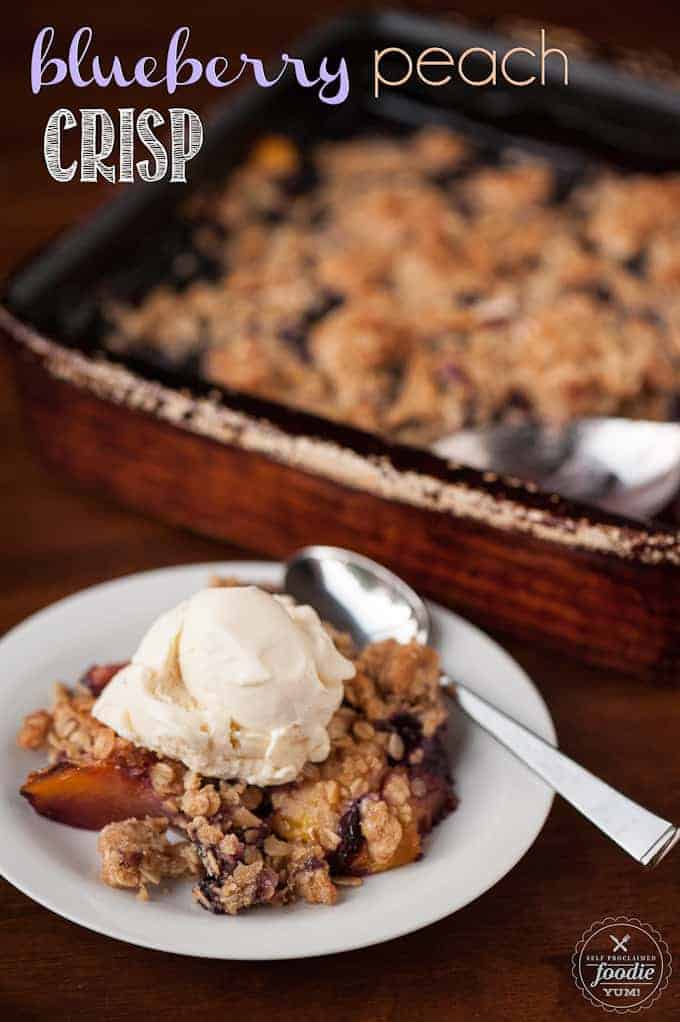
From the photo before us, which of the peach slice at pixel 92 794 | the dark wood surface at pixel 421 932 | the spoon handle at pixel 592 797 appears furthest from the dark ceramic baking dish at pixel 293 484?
the peach slice at pixel 92 794

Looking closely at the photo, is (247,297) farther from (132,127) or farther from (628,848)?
(628,848)

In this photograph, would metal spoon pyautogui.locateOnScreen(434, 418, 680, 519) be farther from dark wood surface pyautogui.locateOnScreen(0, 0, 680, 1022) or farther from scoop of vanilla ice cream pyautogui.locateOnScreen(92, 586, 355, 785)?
scoop of vanilla ice cream pyautogui.locateOnScreen(92, 586, 355, 785)

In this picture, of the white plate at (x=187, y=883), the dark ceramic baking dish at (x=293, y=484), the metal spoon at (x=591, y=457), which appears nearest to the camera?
the white plate at (x=187, y=883)

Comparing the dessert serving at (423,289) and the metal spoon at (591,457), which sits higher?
the dessert serving at (423,289)

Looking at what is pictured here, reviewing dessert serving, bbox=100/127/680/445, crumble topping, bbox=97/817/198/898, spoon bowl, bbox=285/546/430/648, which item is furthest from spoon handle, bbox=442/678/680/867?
dessert serving, bbox=100/127/680/445

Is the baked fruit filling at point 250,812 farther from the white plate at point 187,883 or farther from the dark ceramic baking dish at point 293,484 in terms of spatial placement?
the dark ceramic baking dish at point 293,484

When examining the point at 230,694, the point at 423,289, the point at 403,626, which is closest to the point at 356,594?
the point at 403,626
